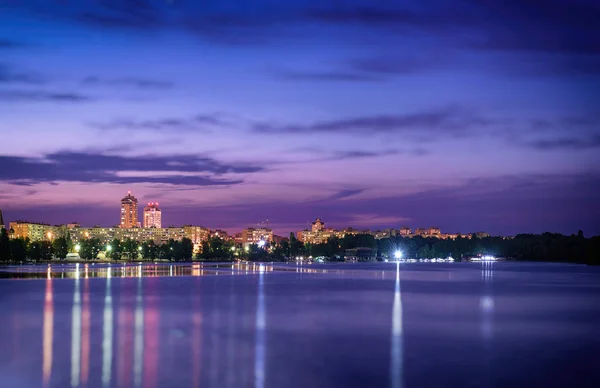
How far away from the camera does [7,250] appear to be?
146 meters

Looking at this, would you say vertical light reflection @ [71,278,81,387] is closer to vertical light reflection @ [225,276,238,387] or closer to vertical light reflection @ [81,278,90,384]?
vertical light reflection @ [81,278,90,384]

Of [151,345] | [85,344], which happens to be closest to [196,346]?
[151,345]

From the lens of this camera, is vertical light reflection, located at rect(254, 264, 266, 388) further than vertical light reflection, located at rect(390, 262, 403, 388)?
No

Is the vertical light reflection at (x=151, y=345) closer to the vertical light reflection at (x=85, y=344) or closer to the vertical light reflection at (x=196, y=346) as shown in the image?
the vertical light reflection at (x=196, y=346)

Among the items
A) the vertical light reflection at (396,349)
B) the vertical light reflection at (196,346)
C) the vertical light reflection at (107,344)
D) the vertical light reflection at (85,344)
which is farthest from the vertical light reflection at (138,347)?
the vertical light reflection at (396,349)

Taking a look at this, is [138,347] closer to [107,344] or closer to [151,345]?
[151,345]

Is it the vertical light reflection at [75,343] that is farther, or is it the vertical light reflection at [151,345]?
the vertical light reflection at [75,343]

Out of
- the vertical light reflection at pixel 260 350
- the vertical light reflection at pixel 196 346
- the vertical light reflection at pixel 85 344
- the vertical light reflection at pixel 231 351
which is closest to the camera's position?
the vertical light reflection at pixel 231 351

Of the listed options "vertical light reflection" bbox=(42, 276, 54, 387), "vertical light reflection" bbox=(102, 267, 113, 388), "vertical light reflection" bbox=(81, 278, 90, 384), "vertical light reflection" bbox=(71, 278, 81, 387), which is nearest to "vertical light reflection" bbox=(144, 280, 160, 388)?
"vertical light reflection" bbox=(102, 267, 113, 388)

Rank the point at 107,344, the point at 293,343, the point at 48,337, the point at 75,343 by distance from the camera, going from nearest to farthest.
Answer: the point at 107,344
the point at 75,343
the point at 293,343
the point at 48,337

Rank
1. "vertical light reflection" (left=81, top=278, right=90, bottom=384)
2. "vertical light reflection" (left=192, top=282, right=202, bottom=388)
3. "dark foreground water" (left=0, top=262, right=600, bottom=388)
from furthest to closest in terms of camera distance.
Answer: "vertical light reflection" (left=81, top=278, right=90, bottom=384) → "dark foreground water" (left=0, top=262, right=600, bottom=388) → "vertical light reflection" (left=192, top=282, right=202, bottom=388)

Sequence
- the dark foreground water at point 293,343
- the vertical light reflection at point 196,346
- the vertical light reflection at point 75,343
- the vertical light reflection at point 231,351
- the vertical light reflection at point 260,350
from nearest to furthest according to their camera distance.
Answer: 1. the vertical light reflection at point 231,351
2. the vertical light reflection at point 260,350
3. the vertical light reflection at point 196,346
4. the vertical light reflection at point 75,343
5. the dark foreground water at point 293,343

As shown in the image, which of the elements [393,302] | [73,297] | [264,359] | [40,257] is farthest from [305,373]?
[40,257]

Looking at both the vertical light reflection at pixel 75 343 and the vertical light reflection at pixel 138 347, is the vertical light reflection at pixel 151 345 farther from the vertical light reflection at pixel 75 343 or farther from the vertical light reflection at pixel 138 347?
the vertical light reflection at pixel 75 343
